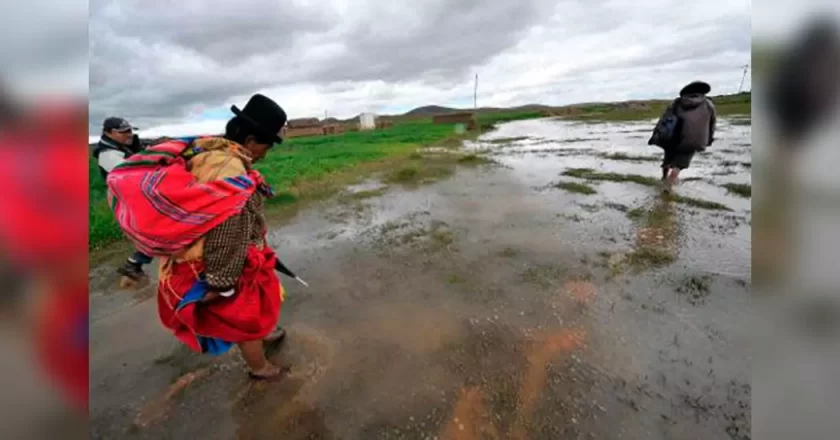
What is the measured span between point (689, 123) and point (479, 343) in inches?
238

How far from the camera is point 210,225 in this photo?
75.5 inches

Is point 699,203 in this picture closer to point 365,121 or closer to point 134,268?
point 134,268

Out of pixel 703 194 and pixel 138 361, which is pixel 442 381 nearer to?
pixel 138 361

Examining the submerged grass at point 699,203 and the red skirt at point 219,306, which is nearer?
the red skirt at point 219,306

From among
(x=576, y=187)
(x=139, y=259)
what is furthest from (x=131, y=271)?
(x=576, y=187)

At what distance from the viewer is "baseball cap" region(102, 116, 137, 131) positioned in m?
4.19

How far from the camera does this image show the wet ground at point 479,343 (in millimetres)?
2346

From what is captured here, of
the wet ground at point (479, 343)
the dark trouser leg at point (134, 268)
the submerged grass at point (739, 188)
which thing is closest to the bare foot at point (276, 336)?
the wet ground at point (479, 343)

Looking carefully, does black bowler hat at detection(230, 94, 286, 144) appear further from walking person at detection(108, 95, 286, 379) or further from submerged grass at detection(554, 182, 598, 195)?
submerged grass at detection(554, 182, 598, 195)

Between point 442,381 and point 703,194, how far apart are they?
7042 millimetres

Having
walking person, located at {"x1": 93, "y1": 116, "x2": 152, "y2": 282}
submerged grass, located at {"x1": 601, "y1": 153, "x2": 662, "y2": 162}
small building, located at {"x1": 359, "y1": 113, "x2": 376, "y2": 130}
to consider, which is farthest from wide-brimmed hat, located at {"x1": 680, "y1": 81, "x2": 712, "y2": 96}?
small building, located at {"x1": 359, "y1": 113, "x2": 376, "y2": 130}

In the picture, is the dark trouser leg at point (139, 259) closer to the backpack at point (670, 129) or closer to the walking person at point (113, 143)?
the walking person at point (113, 143)

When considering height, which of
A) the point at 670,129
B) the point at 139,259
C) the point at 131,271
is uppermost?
the point at 670,129

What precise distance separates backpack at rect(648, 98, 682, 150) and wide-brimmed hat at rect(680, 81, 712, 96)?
0.19m
